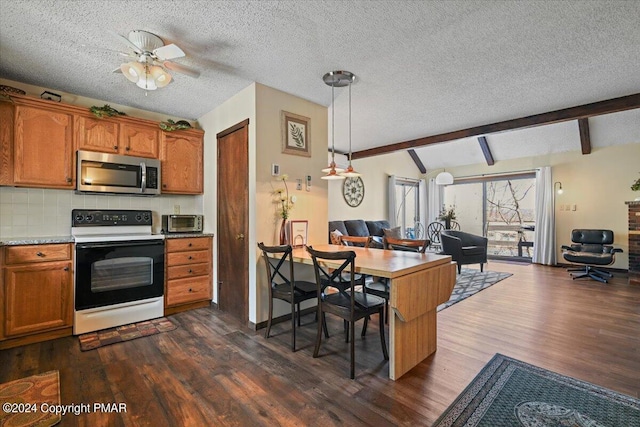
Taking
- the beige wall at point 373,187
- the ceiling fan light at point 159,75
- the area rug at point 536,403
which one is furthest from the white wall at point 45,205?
the beige wall at point 373,187

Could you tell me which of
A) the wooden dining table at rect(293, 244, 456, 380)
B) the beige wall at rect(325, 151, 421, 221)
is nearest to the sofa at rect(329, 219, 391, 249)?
the beige wall at rect(325, 151, 421, 221)

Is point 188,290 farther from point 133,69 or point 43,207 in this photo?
point 133,69

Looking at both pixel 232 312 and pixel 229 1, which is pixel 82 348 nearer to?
pixel 232 312

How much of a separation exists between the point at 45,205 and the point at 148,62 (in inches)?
81.9

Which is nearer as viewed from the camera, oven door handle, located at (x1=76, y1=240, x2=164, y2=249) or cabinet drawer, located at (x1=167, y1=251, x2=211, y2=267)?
oven door handle, located at (x1=76, y1=240, x2=164, y2=249)

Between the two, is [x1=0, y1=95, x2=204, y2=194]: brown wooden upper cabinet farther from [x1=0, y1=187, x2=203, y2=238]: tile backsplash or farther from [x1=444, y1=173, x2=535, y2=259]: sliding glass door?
[x1=444, y1=173, x2=535, y2=259]: sliding glass door

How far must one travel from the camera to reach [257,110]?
3.06 metres

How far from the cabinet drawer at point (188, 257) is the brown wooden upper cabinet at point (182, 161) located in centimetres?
80

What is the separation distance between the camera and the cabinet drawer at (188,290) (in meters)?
3.47

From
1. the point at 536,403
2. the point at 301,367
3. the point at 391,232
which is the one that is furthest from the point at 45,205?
the point at 391,232

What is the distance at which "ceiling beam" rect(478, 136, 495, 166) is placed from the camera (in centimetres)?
707

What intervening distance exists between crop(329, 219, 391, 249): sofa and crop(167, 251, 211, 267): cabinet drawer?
2.51 meters

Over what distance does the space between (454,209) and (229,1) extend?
8.21m

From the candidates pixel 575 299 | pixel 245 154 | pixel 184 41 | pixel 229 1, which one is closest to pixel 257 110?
pixel 245 154
